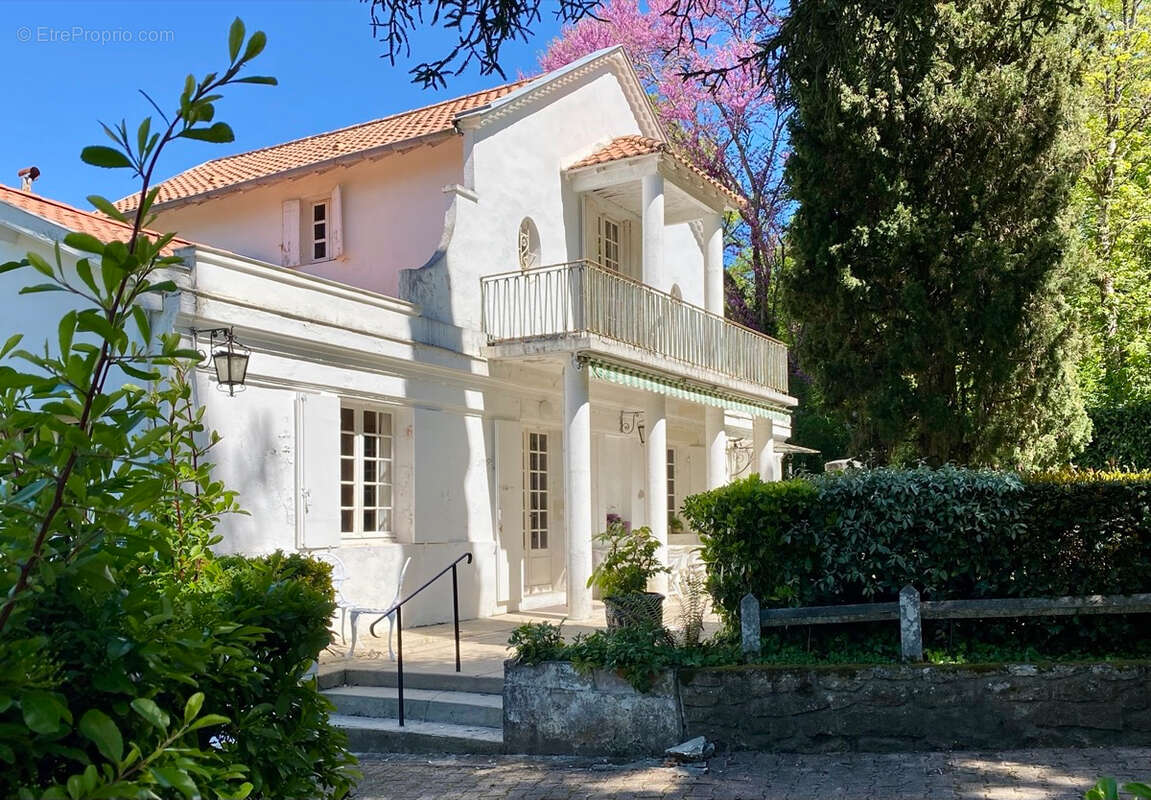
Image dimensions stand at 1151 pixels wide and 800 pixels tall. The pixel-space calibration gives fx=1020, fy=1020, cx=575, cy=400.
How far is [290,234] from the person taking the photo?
590 inches

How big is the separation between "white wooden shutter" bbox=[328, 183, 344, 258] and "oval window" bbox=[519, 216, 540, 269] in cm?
255

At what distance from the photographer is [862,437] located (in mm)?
12375

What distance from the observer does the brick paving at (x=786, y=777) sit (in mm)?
6109

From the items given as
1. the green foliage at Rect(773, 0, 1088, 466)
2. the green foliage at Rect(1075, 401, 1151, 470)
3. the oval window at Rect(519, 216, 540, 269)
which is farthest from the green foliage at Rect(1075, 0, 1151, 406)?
the oval window at Rect(519, 216, 540, 269)

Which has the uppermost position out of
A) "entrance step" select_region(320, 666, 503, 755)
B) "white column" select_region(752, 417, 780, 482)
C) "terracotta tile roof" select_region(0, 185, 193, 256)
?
"terracotta tile roof" select_region(0, 185, 193, 256)

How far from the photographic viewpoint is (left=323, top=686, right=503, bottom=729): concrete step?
8016 mm

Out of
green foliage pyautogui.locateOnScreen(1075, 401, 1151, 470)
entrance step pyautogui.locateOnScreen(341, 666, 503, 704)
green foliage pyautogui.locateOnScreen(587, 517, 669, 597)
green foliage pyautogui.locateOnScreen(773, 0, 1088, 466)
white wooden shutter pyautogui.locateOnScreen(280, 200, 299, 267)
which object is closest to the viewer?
entrance step pyautogui.locateOnScreen(341, 666, 503, 704)

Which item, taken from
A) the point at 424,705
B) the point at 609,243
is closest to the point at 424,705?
the point at 424,705

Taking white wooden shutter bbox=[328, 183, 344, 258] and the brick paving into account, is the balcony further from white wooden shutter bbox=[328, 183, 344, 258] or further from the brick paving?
the brick paving

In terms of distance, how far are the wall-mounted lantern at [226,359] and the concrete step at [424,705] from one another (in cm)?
296

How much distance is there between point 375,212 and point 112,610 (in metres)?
12.7

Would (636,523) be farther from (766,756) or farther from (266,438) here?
(766,756)

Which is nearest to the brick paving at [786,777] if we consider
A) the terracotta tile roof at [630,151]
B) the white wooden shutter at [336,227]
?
the white wooden shutter at [336,227]

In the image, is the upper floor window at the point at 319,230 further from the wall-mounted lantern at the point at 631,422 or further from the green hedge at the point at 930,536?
the green hedge at the point at 930,536
